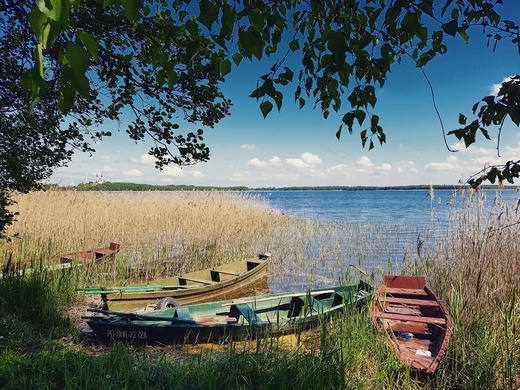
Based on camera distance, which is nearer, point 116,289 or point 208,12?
point 208,12

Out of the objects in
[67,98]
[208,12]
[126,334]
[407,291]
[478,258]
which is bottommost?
[126,334]

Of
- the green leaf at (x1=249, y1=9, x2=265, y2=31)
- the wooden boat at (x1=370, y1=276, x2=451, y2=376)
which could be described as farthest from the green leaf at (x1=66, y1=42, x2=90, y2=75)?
the wooden boat at (x1=370, y1=276, x2=451, y2=376)

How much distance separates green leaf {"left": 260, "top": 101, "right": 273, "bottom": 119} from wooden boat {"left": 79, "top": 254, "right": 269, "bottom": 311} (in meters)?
5.22

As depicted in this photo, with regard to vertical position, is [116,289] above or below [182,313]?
above

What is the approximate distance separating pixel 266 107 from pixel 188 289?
5923 mm

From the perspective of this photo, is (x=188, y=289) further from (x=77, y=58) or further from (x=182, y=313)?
(x=77, y=58)

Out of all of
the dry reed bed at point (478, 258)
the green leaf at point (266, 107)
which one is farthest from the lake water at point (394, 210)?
the green leaf at point (266, 107)

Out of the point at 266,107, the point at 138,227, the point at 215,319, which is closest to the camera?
the point at 266,107

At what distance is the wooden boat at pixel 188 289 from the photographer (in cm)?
640

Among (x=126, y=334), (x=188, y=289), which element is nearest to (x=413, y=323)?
(x=188, y=289)

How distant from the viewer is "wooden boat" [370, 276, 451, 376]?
4.14m

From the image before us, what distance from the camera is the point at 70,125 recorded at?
5.50 meters

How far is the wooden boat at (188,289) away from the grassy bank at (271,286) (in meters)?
0.73

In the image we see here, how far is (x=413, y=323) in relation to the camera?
5613 mm
